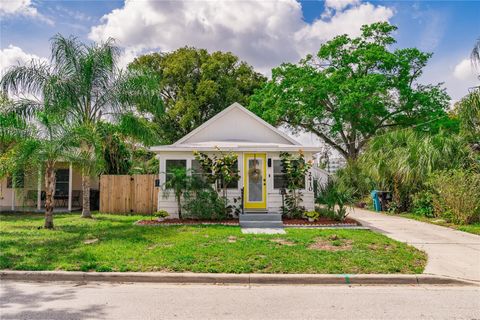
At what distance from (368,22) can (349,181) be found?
11.5 meters

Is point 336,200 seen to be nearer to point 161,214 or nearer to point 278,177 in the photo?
point 278,177

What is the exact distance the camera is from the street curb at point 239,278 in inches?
236

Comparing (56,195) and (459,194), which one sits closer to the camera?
(459,194)

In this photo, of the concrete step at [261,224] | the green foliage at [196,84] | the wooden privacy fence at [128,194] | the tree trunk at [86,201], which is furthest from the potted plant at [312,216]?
the green foliage at [196,84]

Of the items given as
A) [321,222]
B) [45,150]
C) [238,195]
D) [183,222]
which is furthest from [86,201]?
[321,222]

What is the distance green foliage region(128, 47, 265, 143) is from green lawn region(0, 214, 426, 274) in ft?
62.2

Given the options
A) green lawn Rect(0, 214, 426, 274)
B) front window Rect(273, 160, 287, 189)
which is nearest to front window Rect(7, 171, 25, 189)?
green lawn Rect(0, 214, 426, 274)

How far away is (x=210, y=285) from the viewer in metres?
5.87

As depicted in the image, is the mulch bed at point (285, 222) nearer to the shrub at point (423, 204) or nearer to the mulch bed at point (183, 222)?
the mulch bed at point (183, 222)

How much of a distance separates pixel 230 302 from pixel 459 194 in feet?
34.0

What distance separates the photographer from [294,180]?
42.5ft

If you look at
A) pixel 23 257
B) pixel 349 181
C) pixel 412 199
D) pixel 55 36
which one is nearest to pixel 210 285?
pixel 23 257

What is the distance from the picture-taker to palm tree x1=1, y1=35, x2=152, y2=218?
474 inches

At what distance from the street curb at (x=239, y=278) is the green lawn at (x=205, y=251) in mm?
221
